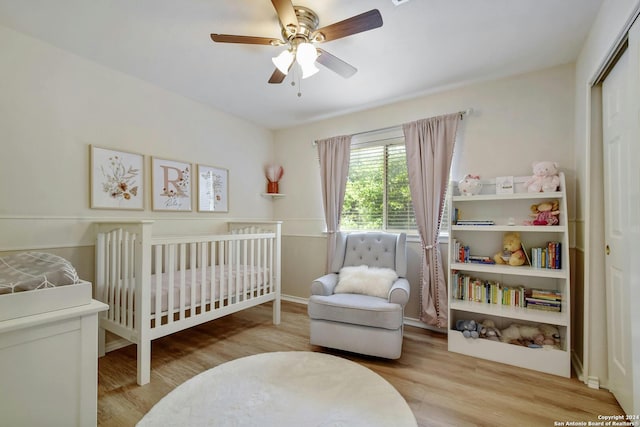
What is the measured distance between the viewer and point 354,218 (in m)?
3.30

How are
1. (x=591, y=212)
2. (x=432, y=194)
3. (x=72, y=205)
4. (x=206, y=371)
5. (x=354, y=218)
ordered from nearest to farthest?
(x=591, y=212)
(x=206, y=371)
(x=72, y=205)
(x=432, y=194)
(x=354, y=218)

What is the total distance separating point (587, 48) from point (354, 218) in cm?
232

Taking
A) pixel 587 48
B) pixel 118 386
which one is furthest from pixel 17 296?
pixel 587 48

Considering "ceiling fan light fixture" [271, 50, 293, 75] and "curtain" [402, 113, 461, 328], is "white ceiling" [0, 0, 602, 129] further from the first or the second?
"curtain" [402, 113, 461, 328]

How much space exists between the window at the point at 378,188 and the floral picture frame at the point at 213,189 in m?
1.41

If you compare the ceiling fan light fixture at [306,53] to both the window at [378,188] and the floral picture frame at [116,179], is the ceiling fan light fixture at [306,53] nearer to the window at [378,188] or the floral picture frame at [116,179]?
the window at [378,188]

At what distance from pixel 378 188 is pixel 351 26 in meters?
1.89

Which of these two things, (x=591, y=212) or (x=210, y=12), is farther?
(x=591, y=212)

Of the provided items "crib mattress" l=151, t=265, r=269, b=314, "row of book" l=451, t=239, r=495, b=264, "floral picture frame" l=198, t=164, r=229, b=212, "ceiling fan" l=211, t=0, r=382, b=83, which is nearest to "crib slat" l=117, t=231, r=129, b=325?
"crib mattress" l=151, t=265, r=269, b=314

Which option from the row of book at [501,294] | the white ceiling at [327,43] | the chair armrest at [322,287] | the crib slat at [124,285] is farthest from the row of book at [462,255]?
the crib slat at [124,285]

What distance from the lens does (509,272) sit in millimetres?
2133

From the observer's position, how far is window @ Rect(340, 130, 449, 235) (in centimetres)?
299

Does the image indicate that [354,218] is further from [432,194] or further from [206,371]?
[206,371]

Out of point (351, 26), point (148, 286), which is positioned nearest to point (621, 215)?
point (351, 26)
